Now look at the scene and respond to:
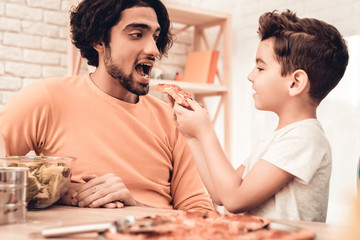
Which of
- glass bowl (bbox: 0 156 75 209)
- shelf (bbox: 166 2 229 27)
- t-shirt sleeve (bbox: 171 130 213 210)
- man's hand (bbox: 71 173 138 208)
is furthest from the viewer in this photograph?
shelf (bbox: 166 2 229 27)

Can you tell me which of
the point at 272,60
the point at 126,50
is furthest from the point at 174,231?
the point at 126,50

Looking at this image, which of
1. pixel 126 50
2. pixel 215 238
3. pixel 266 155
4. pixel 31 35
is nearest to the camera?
pixel 215 238

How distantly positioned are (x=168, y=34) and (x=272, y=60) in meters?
1.00

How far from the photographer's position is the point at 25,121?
159cm

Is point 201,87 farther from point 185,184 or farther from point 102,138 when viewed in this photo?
point 102,138

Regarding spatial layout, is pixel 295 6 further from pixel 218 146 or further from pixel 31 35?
pixel 218 146

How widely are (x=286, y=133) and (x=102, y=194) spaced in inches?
21.4

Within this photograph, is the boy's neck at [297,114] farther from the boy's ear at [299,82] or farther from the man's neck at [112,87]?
the man's neck at [112,87]

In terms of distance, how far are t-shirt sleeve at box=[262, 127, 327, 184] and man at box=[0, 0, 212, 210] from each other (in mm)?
454

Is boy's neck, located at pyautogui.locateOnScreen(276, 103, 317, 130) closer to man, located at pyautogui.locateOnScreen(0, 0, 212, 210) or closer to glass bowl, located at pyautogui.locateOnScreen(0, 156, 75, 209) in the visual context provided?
man, located at pyautogui.locateOnScreen(0, 0, 212, 210)

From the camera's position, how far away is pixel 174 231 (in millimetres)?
729

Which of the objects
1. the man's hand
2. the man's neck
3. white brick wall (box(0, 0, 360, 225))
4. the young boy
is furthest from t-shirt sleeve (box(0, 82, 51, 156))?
white brick wall (box(0, 0, 360, 225))

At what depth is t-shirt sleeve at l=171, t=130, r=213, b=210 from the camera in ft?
5.66

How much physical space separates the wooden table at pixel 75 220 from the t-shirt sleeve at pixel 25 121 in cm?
43
